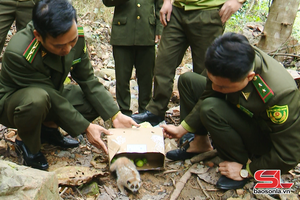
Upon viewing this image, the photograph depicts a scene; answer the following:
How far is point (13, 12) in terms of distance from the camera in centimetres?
398

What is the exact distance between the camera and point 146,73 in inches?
159

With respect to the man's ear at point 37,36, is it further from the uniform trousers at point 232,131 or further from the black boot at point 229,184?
the black boot at point 229,184

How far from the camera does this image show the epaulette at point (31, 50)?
2.62 m

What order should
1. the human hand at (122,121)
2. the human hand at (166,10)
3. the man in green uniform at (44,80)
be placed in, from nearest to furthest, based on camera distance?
the man in green uniform at (44,80) < the human hand at (122,121) < the human hand at (166,10)

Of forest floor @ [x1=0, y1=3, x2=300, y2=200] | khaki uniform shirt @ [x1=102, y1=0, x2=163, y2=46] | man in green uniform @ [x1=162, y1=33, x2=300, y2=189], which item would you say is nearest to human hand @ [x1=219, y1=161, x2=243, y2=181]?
man in green uniform @ [x1=162, y1=33, x2=300, y2=189]

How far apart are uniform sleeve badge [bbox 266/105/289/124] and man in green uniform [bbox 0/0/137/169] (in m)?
1.34

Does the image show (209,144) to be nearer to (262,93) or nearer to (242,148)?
(242,148)

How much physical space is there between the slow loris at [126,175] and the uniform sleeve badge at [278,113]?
4.16 feet

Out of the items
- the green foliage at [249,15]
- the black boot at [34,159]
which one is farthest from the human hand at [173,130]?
the green foliage at [249,15]

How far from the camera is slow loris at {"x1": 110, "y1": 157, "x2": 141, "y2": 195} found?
274 centimetres

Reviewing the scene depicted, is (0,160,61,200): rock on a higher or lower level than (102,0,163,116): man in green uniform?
lower

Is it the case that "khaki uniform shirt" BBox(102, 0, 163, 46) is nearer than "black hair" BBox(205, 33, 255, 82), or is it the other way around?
"black hair" BBox(205, 33, 255, 82)

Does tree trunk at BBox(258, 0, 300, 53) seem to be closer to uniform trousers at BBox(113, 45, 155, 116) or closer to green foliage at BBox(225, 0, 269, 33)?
uniform trousers at BBox(113, 45, 155, 116)

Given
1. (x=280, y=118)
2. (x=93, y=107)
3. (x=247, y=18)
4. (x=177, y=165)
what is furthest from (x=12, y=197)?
(x=247, y=18)
